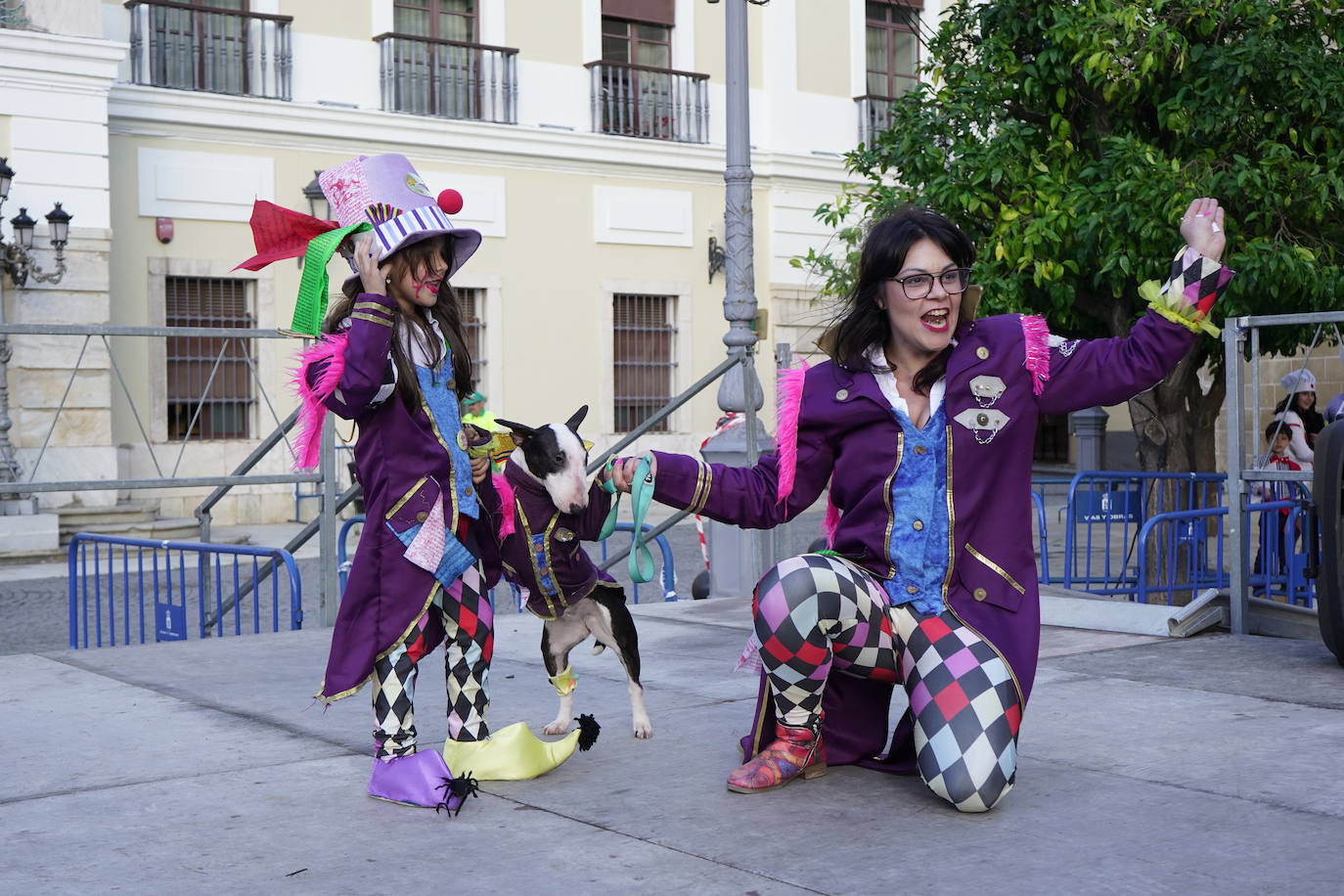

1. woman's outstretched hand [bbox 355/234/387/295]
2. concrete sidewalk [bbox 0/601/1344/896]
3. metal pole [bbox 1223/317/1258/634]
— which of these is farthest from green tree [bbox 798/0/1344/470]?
woman's outstretched hand [bbox 355/234/387/295]

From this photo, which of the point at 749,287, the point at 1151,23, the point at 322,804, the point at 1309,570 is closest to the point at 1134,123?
the point at 1151,23

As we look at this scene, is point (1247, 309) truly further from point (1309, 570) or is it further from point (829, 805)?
point (829, 805)

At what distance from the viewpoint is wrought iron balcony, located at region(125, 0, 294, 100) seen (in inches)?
656

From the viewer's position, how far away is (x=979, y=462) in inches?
150

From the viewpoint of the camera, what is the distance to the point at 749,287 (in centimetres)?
955

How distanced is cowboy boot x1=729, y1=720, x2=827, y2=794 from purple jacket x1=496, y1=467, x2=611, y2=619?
72cm

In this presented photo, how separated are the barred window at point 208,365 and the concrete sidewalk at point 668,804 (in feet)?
38.4

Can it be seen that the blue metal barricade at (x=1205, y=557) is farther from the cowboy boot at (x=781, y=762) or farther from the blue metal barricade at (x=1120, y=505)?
the cowboy boot at (x=781, y=762)

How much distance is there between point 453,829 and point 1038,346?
1885mm

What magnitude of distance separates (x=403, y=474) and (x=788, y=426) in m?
1.01

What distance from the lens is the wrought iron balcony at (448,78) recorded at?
60.0ft

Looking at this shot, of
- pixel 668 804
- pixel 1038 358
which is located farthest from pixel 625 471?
pixel 1038 358

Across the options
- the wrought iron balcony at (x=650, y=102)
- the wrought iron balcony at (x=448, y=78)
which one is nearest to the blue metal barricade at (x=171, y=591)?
the wrought iron balcony at (x=448, y=78)

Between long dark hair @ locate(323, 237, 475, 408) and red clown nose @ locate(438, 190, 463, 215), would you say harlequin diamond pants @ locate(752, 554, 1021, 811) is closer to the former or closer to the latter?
long dark hair @ locate(323, 237, 475, 408)
